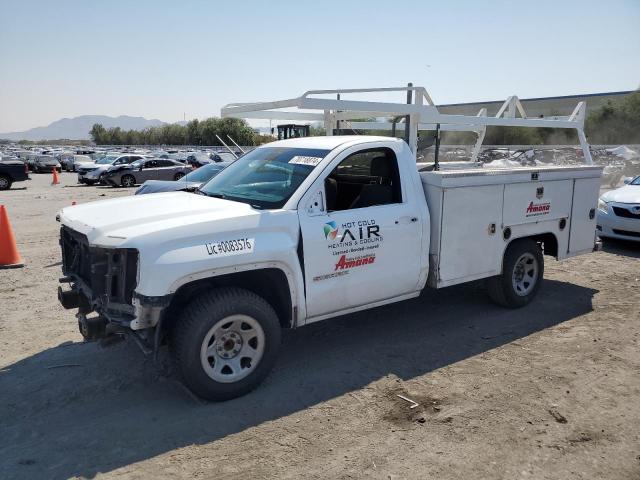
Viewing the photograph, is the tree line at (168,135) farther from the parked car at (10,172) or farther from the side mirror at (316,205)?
the side mirror at (316,205)

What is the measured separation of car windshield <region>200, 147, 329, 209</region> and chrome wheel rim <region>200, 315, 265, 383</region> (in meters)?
1.00

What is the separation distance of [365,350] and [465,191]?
6.25ft

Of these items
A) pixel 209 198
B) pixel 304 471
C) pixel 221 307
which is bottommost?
pixel 304 471

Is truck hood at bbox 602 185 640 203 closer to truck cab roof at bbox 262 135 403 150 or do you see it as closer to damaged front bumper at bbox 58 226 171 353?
truck cab roof at bbox 262 135 403 150

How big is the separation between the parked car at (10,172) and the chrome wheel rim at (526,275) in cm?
2408

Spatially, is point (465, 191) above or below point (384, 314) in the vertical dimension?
above

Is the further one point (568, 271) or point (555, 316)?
point (568, 271)

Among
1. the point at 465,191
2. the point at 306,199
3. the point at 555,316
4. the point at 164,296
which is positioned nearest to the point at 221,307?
the point at 164,296

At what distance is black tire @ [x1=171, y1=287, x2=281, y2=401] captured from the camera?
12.5 ft

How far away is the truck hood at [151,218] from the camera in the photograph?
12.3ft

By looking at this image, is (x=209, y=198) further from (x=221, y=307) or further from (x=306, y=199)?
(x=221, y=307)

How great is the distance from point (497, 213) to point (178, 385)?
3718mm

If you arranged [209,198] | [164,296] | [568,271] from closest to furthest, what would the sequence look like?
[164,296] < [209,198] < [568,271]

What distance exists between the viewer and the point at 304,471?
3.21 meters
